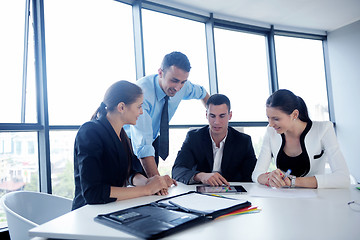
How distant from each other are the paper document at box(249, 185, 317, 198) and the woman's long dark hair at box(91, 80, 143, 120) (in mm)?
842

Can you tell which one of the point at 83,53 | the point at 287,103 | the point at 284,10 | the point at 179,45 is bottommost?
the point at 287,103

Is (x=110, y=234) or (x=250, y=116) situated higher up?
(x=250, y=116)

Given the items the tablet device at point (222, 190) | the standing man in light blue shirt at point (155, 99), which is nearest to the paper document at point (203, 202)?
the tablet device at point (222, 190)

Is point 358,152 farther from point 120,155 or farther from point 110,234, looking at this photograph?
point 110,234

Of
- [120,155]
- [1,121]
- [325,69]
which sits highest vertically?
[325,69]

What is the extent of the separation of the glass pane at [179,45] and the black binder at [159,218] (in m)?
2.65

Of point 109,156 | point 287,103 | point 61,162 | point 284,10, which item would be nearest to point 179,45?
point 284,10

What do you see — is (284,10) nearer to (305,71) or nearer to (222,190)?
(305,71)

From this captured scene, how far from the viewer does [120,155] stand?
1.52 meters

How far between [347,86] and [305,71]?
0.79 meters

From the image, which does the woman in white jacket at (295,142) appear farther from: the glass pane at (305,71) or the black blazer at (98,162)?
the glass pane at (305,71)

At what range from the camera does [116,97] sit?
1.62 m

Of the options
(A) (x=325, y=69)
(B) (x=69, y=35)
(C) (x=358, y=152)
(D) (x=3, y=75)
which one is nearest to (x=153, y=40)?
(B) (x=69, y=35)

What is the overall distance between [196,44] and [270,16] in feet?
4.50
